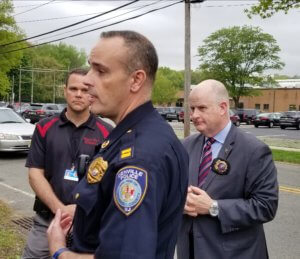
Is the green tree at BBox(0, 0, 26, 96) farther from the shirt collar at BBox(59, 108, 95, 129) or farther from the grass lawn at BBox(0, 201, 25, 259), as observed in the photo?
the shirt collar at BBox(59, 108, 95, 129)

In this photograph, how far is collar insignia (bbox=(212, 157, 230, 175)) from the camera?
8.74ft

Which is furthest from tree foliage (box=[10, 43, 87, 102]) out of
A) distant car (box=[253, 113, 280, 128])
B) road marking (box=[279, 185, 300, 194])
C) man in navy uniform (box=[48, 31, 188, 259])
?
man in navy uniform (box=[48, 31, 188, 259])

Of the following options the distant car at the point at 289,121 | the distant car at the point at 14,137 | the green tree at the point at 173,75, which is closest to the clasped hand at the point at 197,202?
the distant car at the point at 14,137

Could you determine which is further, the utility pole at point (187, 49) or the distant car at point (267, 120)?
the distant car at point (267, 120)

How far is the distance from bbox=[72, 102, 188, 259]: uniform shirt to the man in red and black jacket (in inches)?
54.8

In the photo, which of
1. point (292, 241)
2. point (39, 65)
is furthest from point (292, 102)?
point (292, 241)

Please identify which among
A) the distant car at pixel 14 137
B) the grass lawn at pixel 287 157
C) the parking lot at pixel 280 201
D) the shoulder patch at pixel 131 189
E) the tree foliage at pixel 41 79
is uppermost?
the tree foliage at pixel 41 79

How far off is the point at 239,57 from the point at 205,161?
2382 inches

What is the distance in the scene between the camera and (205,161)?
9.30ft

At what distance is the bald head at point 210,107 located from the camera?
2.81 metres

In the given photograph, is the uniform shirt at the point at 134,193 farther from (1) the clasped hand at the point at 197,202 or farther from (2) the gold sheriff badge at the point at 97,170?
(1) the clasped hand at the point at 197,202

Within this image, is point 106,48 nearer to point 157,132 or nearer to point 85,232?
point 157,132

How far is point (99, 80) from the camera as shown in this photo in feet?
5.46

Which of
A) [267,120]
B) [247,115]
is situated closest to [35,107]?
[267,120]
